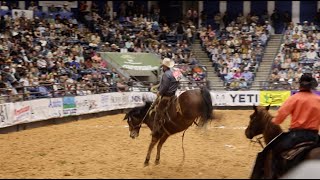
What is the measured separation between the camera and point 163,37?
105ft

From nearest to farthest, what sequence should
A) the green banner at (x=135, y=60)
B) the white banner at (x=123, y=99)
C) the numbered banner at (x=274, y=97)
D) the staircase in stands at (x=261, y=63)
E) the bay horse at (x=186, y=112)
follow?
the bay horse at (x=186, y=112) < the white banner at (x=123, y=99) < the numbered banner at (x=274, y=97) < the green banner at (x=135, y=60) < the staircase in stands at (x=261, y=63)

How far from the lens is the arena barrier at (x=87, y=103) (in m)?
16.8

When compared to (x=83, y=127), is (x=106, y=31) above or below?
above

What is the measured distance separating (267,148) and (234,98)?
1859cm

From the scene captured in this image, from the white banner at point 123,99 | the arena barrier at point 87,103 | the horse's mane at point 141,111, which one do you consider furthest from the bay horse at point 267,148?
the white banner at point 123,99

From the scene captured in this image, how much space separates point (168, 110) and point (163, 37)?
22331mm

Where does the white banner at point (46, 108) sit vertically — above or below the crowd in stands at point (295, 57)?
below

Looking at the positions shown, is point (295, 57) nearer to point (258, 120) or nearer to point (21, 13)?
point (21, 13)

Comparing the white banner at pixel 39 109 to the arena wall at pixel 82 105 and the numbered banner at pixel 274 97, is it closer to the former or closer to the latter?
the arena wall at pixel 82 105

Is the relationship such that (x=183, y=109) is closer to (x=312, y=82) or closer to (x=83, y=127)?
(x=312, y=82)

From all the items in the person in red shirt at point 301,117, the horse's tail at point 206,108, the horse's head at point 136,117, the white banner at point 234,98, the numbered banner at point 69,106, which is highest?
the person in red shirt at point 301,117

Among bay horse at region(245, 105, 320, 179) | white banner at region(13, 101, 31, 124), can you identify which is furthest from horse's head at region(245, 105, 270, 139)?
white banner at region(13, 101, 31, 124)

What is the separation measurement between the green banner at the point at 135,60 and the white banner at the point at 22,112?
33.7ft

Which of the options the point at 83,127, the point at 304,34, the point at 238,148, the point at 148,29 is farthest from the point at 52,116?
the point at 304,34
